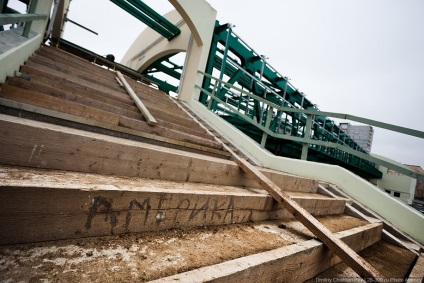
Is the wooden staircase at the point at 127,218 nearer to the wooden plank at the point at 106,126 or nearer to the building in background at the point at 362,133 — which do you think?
the wooden plank at the point at 106,126

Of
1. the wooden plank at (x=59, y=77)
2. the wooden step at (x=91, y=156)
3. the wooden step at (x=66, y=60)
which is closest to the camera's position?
the wooden step at (x=91, y=156)

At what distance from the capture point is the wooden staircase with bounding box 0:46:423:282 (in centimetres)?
91

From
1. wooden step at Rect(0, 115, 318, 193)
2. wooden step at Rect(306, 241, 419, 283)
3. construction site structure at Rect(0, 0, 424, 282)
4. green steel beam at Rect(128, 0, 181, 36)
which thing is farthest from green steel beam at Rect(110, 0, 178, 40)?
wooden step at Rect(306, 241, 419, 283)

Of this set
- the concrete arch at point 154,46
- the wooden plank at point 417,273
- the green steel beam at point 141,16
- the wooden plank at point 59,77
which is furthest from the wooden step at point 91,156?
the green steel beam at point 141,16

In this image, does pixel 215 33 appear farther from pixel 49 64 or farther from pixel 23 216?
pixel 23 216

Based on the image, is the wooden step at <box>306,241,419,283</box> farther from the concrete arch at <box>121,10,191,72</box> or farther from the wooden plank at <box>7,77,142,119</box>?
the concrete arch at <box>121,10,191,72</box>

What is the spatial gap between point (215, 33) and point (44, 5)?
4.89 meters

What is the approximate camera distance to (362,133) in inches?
1139

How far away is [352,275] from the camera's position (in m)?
1.58

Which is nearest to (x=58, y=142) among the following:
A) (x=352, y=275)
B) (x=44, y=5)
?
(x=352, y=275)

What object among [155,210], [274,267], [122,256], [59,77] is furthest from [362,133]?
[122,256]

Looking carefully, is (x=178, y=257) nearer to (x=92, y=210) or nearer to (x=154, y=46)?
(x=92, y=210)

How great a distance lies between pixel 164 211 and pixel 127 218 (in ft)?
0.78

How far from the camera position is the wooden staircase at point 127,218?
913 millimetres
